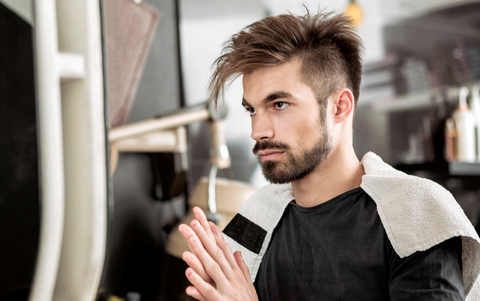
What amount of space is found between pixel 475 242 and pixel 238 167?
5.53 feet

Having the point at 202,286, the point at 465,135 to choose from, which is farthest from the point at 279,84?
the point at 465,135

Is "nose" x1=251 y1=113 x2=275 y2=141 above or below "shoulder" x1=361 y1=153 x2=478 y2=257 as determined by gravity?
above

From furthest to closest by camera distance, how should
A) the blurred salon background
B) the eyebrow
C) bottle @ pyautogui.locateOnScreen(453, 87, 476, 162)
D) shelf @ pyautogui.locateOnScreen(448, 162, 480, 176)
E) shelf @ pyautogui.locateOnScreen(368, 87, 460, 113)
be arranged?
shelf @ pyautogui.locateOnScreen(368, 87, 460, 113) → bottle @ pyautogui.locateOnScreen(453, 87, 476, 162) → shelf @ pyautogui.locateOnScreen(448, 162, 480, 176) → the eyebrow → the blurred salon background

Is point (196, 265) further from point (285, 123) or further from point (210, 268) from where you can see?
point (285, 123)

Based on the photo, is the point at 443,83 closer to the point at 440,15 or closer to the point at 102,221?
the point at 440,15

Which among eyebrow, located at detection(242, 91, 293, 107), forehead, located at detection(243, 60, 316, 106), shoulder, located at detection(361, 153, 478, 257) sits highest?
forehead, located at detection(243, 60, 316, 106)

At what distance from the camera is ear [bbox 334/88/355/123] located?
93 cm

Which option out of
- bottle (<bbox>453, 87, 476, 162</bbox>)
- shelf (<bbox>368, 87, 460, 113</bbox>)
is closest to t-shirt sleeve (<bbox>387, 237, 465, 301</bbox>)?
bottle (<bbox>453, 87, 476, 162</bbox>)

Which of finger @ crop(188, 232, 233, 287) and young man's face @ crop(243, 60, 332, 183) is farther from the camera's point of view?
young man's face @ crop(243, 60, 332, 183)

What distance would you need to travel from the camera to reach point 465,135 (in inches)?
80.4

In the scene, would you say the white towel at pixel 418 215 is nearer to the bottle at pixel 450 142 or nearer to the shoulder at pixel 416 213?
the shoulder at pixel 416 213

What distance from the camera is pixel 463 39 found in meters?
2.42

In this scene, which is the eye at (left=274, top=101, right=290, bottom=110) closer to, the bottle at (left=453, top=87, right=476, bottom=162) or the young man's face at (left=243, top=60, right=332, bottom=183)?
the young man's face at (left=243, top=60, right=332, bottom=183)

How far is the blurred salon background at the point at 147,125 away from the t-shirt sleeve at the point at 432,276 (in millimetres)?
515
